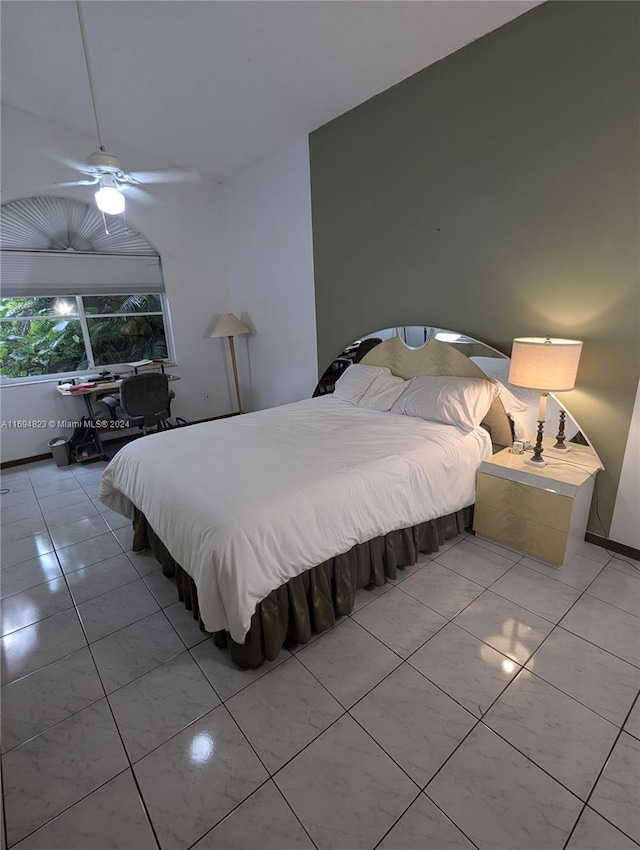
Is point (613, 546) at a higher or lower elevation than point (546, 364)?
lower

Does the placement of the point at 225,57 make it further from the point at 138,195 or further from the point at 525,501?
the point at 525,501

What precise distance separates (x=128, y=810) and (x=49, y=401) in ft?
13.0

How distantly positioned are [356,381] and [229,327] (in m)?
2.14

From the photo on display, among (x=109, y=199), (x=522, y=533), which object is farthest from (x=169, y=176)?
(x=522, y=533)

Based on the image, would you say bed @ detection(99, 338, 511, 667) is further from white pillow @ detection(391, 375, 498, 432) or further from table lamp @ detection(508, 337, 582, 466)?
table lamp @ detection(508, 337, 582, 466)

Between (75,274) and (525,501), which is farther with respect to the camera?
(75,274)

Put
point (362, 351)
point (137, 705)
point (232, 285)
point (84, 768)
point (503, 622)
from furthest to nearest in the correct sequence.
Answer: point (232, 285) → point (362, 351) → point (503, 622) → point (137, 705) → point (84, 768)

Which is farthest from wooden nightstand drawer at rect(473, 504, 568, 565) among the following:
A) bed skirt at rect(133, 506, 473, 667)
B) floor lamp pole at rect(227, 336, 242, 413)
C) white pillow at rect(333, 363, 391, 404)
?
floor lamp pole at rect(227, 336, 242, 413)

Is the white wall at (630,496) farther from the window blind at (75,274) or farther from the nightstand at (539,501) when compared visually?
the window blind at (75,274)

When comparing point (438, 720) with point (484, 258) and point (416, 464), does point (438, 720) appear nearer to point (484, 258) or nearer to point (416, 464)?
point (416, 464)

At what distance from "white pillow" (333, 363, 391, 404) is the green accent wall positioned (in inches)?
17.7

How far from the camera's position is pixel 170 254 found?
4699 millimetres

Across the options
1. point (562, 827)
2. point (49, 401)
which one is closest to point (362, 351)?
point (562, 827)

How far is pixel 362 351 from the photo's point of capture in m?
3.54
